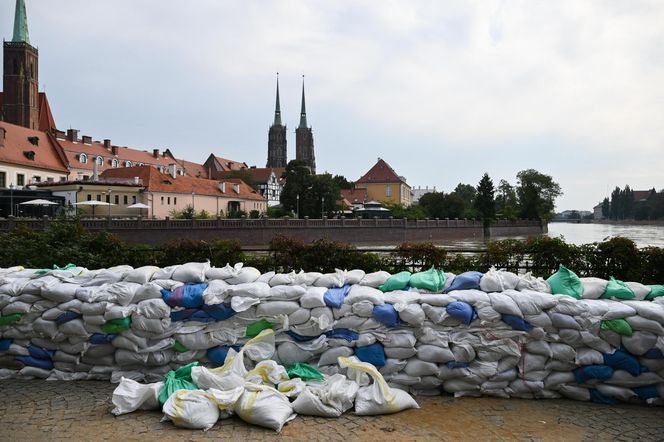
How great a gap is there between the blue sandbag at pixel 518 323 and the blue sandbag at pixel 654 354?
3.12 feet

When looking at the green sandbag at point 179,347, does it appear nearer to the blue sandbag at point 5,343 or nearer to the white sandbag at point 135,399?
the white sandbag at point 135,399

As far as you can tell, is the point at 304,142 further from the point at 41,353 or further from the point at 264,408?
the point at 264,408

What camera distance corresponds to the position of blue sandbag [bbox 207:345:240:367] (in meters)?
4.82

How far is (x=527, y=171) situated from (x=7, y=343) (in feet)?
297

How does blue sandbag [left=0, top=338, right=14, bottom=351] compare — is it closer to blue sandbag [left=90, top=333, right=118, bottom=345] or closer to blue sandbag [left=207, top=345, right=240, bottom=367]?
blue sandbag [left=90, top=333, right=118, bottom=345]

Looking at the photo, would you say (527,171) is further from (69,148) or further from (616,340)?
(616,340)

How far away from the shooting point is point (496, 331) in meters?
4.54

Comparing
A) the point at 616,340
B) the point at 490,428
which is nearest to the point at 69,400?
the point at 490,428

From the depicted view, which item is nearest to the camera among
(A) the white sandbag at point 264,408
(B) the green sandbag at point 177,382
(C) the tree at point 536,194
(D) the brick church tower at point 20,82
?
(A) the white sandbag at point 264,408

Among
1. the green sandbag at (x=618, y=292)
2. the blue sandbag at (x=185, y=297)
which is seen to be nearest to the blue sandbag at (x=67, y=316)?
the blue sandbag at (x=185, y=297)

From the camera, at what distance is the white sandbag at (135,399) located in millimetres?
4191

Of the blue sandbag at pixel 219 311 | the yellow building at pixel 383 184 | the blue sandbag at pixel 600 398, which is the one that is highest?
the yellow building at pixel 383 184

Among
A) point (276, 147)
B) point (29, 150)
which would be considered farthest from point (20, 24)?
point (276, 147)

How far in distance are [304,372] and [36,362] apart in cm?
270
